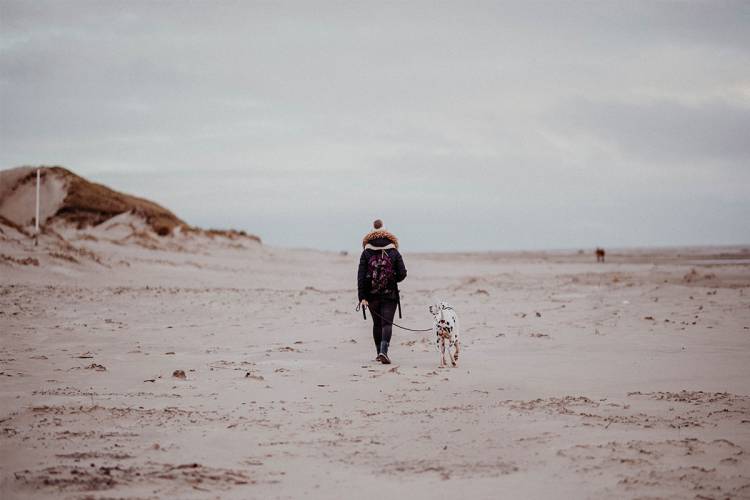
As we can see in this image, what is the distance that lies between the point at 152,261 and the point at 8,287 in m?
9.48

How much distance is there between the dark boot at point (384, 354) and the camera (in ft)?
32.9

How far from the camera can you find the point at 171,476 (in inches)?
193

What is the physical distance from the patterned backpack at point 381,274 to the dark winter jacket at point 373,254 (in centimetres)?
5

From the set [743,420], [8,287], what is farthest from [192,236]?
[743,420]

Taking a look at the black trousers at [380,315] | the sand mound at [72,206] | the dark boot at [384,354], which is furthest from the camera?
the sand mound at [72,206]

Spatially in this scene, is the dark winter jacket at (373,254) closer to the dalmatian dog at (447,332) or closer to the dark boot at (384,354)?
the dark boot at (384,354)

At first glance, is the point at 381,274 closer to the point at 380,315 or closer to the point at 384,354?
the point at 380,315

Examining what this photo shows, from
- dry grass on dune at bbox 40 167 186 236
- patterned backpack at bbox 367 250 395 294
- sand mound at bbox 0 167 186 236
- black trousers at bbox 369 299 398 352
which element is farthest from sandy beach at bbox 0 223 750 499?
sand mound at bbox 0 167 186 236

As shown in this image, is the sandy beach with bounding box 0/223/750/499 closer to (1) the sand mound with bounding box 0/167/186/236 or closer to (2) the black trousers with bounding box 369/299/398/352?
(2) the black trousers with bounding box 369/299/398/352

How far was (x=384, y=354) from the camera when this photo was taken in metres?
10.2

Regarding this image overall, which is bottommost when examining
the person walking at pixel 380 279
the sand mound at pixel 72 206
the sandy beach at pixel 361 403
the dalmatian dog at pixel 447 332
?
the sandy beach at pixel 361 403

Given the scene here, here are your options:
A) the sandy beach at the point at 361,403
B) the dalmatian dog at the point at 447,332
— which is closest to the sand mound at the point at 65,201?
the sandy beach at the point at 361,403

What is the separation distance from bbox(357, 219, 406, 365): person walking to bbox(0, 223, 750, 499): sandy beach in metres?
0.75

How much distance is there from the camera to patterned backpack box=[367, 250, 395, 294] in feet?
34.4
